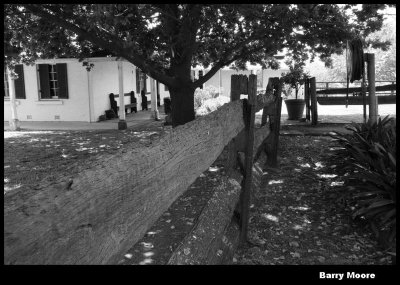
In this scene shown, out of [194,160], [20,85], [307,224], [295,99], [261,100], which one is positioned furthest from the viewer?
[20,85]

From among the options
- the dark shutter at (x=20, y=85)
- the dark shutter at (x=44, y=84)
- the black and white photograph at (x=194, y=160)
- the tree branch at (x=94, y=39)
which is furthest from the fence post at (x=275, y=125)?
the dark shutter at (x=20, y=85)

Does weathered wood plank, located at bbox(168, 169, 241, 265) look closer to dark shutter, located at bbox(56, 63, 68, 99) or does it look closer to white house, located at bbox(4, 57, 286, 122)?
white house, located at bbox(4, 57, 286, 122)

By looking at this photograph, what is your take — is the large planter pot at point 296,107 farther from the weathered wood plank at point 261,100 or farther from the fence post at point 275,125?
the weathered wood plank at point 261,100

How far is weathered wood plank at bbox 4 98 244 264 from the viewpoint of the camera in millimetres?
1166

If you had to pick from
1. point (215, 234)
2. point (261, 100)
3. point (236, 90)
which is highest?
point (236, 90)

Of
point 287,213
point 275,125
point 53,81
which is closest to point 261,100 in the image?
point 287,213

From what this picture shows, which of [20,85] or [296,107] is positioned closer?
[296,107]

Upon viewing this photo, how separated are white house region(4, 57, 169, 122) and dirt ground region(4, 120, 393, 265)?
6.33 metres

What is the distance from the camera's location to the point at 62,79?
15.5 m

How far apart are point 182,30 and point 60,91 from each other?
885 centimetres

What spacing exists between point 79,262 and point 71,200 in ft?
0.69

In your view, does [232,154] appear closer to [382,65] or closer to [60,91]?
[60,91]

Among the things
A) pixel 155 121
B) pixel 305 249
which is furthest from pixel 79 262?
pixel 155 121

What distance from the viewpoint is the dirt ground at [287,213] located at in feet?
13.0
